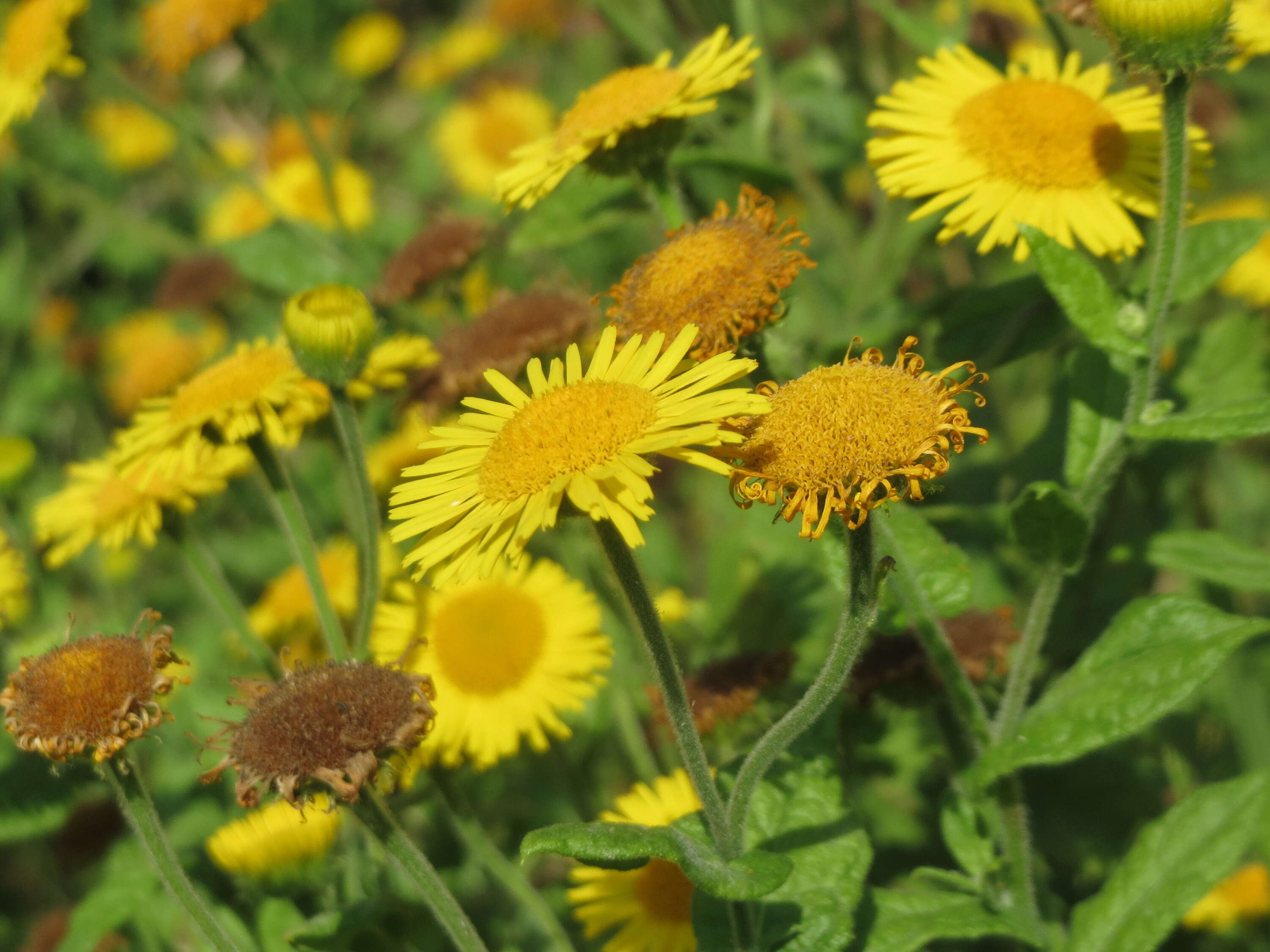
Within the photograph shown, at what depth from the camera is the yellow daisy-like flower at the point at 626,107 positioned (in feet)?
6.95

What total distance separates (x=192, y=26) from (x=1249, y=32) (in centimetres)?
243

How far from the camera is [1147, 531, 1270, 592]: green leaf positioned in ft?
7.21

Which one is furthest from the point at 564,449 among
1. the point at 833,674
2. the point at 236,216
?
the point at 236,216

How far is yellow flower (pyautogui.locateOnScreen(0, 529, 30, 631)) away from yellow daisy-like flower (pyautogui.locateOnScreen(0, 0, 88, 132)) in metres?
1.04

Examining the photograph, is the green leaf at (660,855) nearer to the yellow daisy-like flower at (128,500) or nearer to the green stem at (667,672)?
the green stem at (667,672)

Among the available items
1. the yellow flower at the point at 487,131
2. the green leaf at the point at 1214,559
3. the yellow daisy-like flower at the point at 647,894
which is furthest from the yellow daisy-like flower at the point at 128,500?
the yellow flower at the point at 487,131

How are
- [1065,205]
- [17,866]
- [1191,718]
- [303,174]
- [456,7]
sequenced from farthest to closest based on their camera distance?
[456,7] → [303,174] → [17,866] → [1191,718] → [1065,205]

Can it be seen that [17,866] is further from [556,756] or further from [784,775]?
[784,775]

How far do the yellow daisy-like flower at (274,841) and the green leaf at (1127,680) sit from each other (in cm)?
118

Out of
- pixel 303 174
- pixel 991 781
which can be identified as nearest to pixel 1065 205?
pixel 991 781

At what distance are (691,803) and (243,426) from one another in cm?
99

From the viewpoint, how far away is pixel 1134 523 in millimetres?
2979

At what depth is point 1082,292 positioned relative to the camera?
186cm

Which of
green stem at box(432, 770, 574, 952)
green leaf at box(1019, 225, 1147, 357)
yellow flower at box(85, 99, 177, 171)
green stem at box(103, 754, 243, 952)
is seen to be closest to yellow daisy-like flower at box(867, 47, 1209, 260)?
green leaf at box(1019, 225, 1147, 357)
